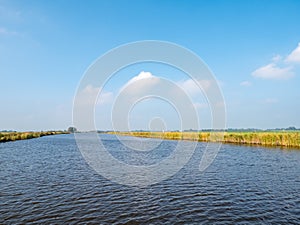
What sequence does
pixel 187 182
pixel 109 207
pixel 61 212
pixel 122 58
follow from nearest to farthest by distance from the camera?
pixel 61 212 → pixel 109 207 → pixel 187 182 → pixel 122 58

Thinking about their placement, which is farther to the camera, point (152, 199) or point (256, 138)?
point (256, 138)

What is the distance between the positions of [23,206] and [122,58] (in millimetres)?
→ 12526

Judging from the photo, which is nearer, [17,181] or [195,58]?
[17,181]

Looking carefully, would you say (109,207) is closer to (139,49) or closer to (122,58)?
(122,58)

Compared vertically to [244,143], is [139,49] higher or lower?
higher

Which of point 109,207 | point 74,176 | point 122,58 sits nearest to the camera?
point 109,207

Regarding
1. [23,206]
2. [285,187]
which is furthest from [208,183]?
[23,206]

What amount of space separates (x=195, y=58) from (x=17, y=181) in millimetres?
16163

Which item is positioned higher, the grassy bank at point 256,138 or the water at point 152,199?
the grassy bank at point 256,138

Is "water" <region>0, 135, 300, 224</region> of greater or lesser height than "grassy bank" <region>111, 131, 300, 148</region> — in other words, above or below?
below

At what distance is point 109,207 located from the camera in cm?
1125

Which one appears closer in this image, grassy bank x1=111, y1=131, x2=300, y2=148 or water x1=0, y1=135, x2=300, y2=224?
water x1=0, y1=135, x2=300, y2=224

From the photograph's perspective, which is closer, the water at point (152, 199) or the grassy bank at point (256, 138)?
the water at point (152, 199)

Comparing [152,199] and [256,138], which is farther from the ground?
[256,138]
